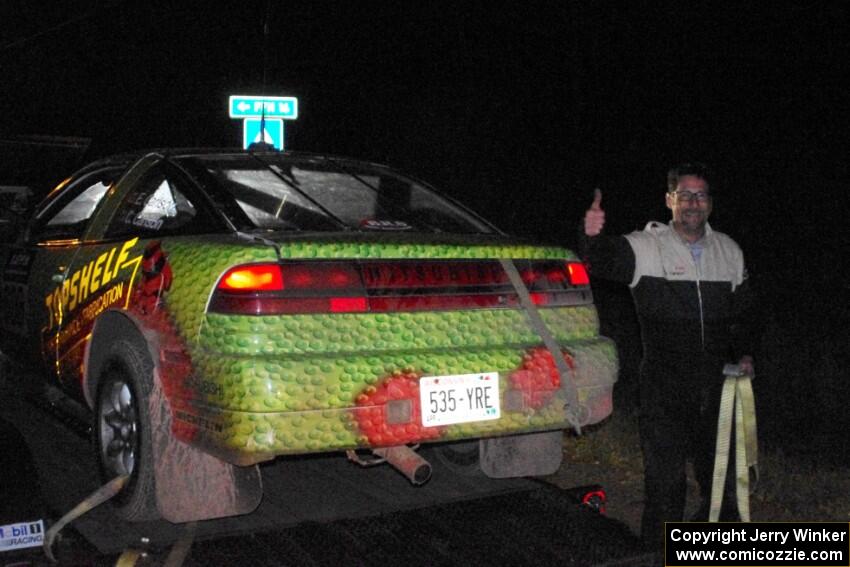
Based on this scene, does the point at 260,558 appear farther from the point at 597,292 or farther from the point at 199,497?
the point at 597,292

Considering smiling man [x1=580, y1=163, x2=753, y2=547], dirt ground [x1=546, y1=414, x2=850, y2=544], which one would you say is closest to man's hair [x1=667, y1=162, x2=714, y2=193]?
smiling man [x1=580, y1=163, x2=753, y2=547]

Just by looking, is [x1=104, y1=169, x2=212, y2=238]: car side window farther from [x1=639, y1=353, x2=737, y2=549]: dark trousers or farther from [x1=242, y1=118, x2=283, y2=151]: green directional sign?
[x1=242, y1=118, x2=283, y2=151]: green directional sign

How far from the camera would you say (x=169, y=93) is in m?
48.4

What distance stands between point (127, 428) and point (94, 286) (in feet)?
2.35

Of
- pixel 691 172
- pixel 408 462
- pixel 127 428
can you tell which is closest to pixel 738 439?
pixel 691 172

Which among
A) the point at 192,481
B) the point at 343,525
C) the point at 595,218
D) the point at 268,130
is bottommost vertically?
the point at 343,525

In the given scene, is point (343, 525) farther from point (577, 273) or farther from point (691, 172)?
point (691, 172)

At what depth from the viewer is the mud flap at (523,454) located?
4605 millimetres

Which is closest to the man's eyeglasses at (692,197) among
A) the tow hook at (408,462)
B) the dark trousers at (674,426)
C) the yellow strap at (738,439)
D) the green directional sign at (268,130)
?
the dark trousers at (674,426)

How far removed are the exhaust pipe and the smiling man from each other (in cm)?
108

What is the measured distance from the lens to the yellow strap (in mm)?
4266

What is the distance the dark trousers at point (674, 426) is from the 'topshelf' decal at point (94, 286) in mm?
2181

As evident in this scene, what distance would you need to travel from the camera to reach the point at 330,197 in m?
4.44

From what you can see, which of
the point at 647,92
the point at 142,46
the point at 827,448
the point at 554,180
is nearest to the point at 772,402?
the point at 827,448
